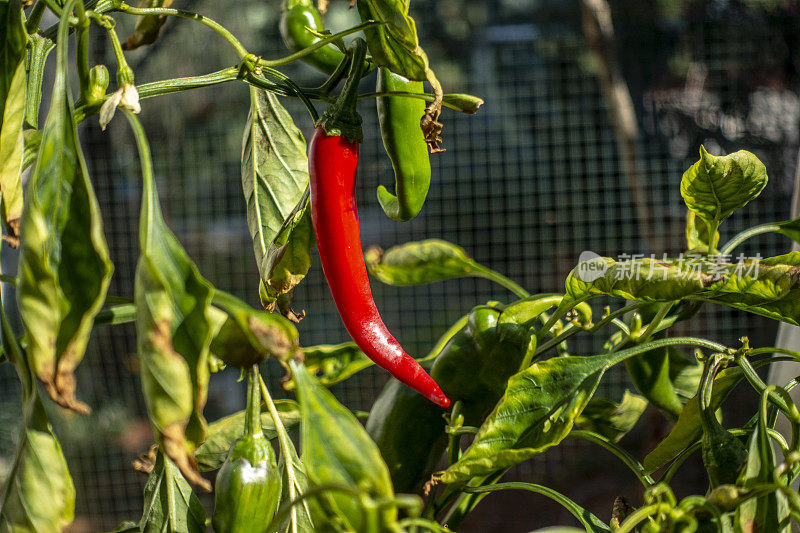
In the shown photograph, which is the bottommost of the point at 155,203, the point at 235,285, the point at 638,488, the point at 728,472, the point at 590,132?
the point at 638,488

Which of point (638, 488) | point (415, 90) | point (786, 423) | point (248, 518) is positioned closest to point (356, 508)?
point (248, 518)

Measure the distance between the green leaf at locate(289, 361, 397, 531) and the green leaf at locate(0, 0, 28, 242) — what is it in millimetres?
125

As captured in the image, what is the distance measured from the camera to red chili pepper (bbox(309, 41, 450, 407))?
0.99ft

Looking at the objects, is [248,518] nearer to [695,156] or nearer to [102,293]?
[102,293]

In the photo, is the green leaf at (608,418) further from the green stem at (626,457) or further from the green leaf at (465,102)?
the green leaf at (465,102)

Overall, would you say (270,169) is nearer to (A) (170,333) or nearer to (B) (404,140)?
(B) (404,140)

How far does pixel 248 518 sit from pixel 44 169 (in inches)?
5.3

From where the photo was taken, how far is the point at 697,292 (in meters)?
0.27

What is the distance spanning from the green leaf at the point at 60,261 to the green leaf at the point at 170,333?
1 centimetres

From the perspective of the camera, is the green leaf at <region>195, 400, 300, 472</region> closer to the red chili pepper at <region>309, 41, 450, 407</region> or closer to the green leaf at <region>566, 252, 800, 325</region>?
the red chili pepper at <region>309, 41, 450, 407</region>

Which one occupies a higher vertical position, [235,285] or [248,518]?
[248,518]

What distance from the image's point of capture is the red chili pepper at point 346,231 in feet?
0.99

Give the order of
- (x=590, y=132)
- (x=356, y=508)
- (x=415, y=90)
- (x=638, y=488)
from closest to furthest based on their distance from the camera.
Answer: (x=356, y=508) → (x=415, y=90) → (x=638, y=488) → (x=590, y=132)

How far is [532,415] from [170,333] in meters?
0.15
